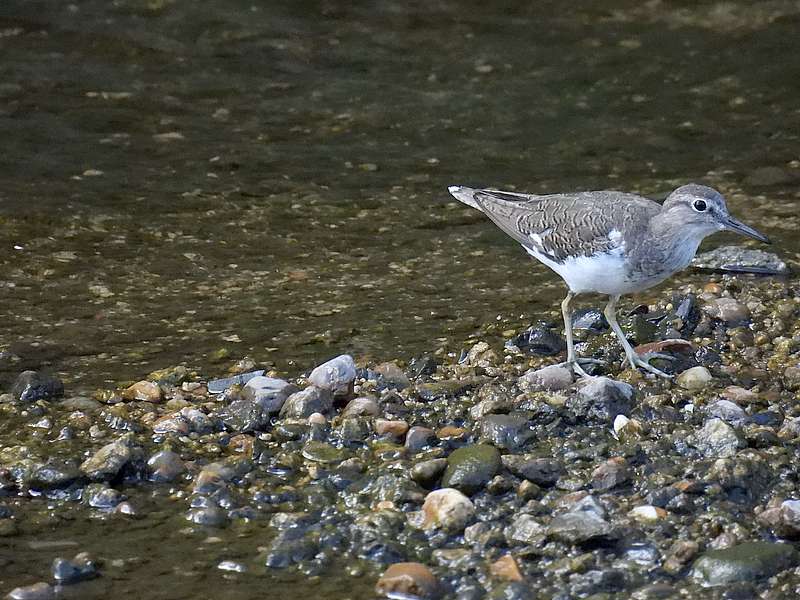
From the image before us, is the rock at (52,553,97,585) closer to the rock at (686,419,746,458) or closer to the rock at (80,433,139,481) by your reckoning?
the rock at (80,433,139,481)

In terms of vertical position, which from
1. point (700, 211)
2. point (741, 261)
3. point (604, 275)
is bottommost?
point (741, 261)

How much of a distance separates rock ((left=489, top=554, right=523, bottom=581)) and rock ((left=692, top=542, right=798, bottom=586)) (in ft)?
2.40

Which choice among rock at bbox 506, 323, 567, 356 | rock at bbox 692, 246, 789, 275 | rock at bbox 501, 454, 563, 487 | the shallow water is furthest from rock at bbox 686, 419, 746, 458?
rock at bbox 692, 246, 789, 275

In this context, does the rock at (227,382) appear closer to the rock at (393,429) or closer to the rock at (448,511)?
the rock at (393,429)

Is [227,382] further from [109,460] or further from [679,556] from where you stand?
[679,556]

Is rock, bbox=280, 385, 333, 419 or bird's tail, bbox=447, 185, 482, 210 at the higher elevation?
bird's tail, bbox=447, 185, 482, 210

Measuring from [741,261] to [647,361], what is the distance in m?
1.69

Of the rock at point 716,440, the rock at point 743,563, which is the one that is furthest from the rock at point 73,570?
the rock at point 716,440

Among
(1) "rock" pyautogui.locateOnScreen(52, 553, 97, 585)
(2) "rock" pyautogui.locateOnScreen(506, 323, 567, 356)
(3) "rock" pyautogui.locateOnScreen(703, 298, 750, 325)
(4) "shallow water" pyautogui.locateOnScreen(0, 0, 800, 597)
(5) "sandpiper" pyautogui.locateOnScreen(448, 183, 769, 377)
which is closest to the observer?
(1) "rock" pyautogui.locateOnScreen(52, 553, 97, 585)

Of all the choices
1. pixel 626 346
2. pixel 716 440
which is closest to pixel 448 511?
pixel 716 440

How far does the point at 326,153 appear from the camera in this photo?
10633 millimetres

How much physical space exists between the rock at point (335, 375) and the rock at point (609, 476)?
1563mm

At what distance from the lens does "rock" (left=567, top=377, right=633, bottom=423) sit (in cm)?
632

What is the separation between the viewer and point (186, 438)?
6.28 meters
